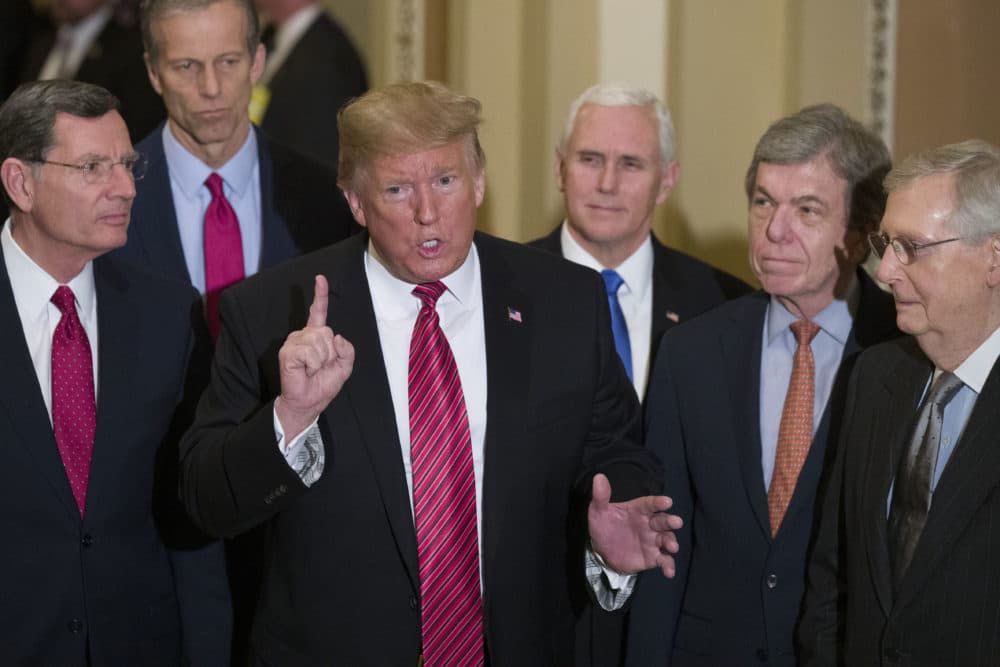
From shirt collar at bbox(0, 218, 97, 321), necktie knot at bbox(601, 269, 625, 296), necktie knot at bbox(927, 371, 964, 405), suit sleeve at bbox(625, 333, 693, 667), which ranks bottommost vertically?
suit sleeve at bbox(625, 333, 693, 667)

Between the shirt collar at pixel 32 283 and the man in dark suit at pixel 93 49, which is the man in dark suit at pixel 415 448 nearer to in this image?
the shirt collar at pixel 32 283

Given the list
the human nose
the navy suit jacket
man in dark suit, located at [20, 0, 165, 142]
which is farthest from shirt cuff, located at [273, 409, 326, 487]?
man in dark suit, located at [20, 0, 165, 142]

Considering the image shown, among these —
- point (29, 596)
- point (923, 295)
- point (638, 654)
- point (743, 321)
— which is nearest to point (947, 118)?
point (743, 321)

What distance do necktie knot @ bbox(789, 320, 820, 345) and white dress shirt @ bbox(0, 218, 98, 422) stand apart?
160 centimetres

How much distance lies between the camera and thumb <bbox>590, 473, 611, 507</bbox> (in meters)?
2.95

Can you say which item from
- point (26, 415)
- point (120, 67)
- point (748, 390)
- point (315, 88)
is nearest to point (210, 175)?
point (26, 415)

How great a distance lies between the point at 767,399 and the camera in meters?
3.41

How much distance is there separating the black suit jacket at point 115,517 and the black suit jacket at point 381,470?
28cm

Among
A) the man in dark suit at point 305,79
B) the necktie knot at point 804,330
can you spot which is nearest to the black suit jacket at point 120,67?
the man in dark suit at point 305,79

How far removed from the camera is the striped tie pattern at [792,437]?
330 cm

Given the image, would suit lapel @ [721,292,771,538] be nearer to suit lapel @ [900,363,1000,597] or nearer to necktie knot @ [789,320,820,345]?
necktie knot @ [789,320,820,345]

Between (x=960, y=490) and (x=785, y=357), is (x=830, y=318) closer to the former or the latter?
(x=785, y=357)

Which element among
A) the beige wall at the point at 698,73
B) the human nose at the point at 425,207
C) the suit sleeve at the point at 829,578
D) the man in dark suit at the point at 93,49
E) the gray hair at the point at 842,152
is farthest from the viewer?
the man in dark suit at the point at 93,49

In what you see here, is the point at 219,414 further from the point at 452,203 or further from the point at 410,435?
the point at 452,203
